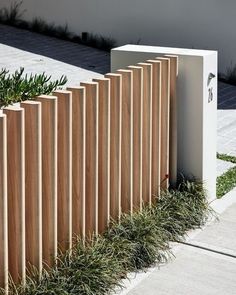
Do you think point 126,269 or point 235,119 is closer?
Answer: point 126,269

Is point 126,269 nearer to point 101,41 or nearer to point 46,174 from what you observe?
point 46,174

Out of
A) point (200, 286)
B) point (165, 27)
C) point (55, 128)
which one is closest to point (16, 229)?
point (55, 128)

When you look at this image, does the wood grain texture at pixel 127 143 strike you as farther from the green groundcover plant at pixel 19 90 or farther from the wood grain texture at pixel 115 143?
the green groundcover plant at pixel 19 90

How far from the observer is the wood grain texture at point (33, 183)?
4492 millimetres

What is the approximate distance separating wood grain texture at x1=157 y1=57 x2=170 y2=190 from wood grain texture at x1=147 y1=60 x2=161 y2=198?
0.09 metres

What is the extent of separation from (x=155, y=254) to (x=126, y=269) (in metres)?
0.33

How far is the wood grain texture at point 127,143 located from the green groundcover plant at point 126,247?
0.15 m

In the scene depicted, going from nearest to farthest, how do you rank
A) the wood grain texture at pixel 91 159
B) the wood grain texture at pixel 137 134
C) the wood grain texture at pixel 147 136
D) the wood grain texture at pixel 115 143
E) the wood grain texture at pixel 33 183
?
the wood grain texture at pixel 33 183 < the wood grain texture at pixel 91 159 < the wood grain texture at pixel 115 143 < the wood grain texture at pixel 137 134 < the wood grain texture at pixel 147 136

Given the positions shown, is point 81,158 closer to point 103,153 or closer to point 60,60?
point 103,153

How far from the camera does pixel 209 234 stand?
19.9 ft

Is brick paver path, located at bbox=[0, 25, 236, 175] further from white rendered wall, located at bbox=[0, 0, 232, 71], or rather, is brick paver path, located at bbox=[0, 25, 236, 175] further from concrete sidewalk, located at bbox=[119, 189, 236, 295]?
concrete sidewalk, located at bbox=[119, 189, 236, 295]

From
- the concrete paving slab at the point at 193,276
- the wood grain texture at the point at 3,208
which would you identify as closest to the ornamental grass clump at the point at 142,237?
the concrete paving slab at the point at 193,276

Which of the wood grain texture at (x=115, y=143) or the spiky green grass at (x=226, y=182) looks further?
the spiky green grass at (x=226, y=182)

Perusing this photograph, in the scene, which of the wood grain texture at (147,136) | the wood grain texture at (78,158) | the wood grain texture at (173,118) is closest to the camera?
the wood grain texture at (78,158)
